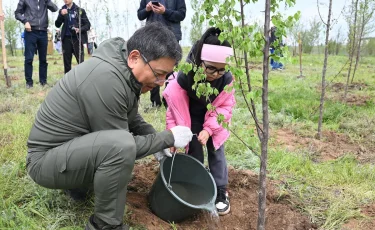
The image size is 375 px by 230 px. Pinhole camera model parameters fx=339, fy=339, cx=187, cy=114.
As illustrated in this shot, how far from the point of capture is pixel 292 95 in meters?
6.09

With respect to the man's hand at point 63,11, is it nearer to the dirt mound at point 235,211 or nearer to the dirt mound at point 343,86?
the dirt mound at point 235,211

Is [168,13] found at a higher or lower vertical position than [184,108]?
higher

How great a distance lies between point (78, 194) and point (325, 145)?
2776 millimetres

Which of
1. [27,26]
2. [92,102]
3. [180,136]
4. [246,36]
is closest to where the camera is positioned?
[246,36]

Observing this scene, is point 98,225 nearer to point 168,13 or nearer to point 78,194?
point 78,194

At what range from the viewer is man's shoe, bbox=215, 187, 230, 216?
7.41 ft

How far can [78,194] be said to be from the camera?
6.73 ft

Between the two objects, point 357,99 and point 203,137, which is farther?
point 357,99

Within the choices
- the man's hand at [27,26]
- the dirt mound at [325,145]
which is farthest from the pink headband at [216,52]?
the man's hand at [27,26]

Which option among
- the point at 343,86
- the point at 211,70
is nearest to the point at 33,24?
the point at 211,70

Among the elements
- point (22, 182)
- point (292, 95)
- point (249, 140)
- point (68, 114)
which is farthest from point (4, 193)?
point (292, 95)

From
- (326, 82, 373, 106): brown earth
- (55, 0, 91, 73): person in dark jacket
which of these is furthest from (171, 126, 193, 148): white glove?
(326, 82, 373, 106): brown earth

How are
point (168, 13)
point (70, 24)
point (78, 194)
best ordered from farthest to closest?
1. point (70, 24)
2. point (168, 13)
3. point (78, 194)

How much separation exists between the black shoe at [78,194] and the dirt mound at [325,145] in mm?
2181
